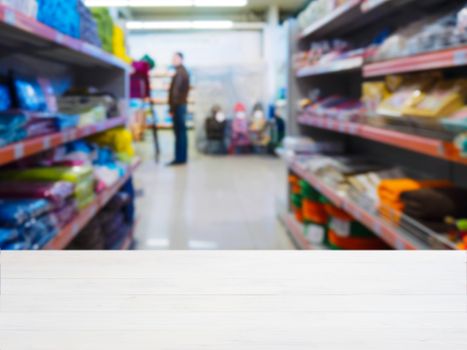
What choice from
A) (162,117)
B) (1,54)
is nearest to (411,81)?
(1,54)

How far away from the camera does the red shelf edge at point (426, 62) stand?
180cm

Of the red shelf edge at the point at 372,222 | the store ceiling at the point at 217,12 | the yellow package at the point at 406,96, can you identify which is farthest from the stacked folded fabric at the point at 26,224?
the store ceiling at the point at 217,12

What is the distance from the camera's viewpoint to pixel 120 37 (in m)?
3.90

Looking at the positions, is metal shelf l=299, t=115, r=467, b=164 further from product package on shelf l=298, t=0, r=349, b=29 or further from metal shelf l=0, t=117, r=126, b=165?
metal shelf l=0, t=117, r=126, b=165

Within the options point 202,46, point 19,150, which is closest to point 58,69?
point 19,150

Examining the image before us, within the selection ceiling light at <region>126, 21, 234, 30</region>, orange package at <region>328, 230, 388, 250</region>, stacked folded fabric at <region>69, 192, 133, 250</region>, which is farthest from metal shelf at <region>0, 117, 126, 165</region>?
ceiling light at <region>126, 21, 234, 30</region>

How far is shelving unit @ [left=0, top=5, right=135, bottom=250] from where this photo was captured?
5.82 ft
